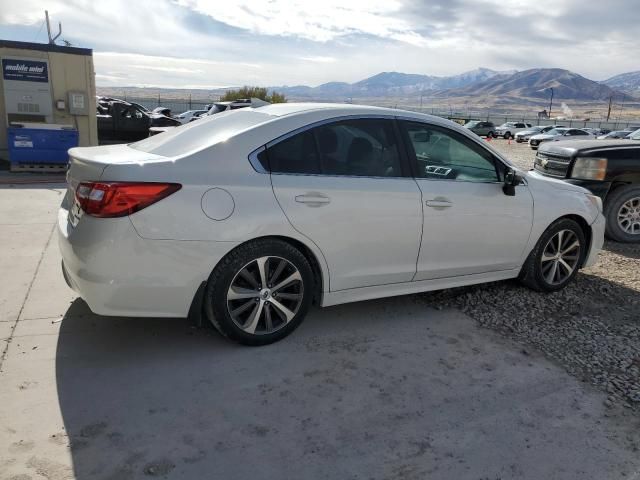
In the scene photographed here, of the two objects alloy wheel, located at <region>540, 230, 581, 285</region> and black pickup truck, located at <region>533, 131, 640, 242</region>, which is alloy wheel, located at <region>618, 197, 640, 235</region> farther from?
alloy wheel, located at <region>540, 230, 581, 285</region>

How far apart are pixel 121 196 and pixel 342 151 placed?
1554 mm

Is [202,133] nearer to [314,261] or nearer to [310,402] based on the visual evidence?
[314,261]

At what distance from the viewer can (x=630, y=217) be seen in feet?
23.2

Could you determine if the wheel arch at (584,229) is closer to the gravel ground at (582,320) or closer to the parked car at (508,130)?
the gravel ground at (582,320)

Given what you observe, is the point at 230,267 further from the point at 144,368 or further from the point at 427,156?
the point at 427,156

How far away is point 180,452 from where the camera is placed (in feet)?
8.48

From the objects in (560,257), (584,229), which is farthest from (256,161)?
(584,229)

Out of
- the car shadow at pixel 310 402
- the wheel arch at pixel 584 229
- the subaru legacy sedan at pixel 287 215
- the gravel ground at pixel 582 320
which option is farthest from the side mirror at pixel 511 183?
the car shadow at pixel 310 402

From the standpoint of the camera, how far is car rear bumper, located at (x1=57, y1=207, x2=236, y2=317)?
3.12 metres

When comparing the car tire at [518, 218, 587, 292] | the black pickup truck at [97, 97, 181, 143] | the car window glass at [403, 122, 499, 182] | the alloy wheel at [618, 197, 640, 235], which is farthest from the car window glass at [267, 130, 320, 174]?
the black pickup truck at [97, 97, 181, 143]

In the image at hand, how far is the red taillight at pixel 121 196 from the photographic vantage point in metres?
3.10

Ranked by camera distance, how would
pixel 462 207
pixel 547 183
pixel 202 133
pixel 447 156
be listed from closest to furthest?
pixel 202 133, pixel 462 207, pixel 447 156, pixel 547 183

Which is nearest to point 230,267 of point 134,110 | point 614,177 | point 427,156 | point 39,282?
point 427,156

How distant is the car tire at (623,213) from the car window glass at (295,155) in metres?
5.09
